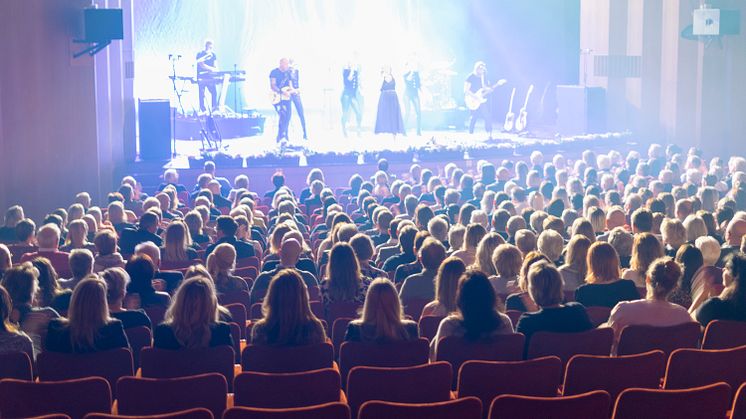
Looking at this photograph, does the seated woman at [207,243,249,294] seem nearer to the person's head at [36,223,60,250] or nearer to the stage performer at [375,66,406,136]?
the person's head at [36,223,60,250]

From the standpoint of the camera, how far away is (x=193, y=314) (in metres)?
4.81

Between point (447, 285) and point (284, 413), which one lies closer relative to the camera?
point (284, 413)

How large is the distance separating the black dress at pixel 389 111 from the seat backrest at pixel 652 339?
16755 millimetres

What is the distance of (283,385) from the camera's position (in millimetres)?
4008

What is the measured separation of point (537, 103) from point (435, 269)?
21.3 metres

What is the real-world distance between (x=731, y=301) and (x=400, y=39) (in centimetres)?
2272

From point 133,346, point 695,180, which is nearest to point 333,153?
point 695,180

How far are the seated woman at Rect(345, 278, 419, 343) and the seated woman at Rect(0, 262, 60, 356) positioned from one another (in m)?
1.82

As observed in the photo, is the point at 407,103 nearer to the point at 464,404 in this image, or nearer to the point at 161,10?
the point at 161,10

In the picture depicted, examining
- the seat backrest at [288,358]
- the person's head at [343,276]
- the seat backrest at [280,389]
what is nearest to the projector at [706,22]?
the person's head at [343,276]

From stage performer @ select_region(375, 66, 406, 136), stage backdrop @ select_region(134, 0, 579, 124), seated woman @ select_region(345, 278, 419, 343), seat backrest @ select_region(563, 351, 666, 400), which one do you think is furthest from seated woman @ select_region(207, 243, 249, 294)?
stage backdrop @ select_region(134, 0, 579, 124)

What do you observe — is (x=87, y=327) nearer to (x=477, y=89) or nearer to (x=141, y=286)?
(x=141, y=286)

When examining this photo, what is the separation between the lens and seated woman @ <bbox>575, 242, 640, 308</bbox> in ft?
19.5

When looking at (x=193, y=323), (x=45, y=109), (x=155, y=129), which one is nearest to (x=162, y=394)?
(x=193, y=323)
